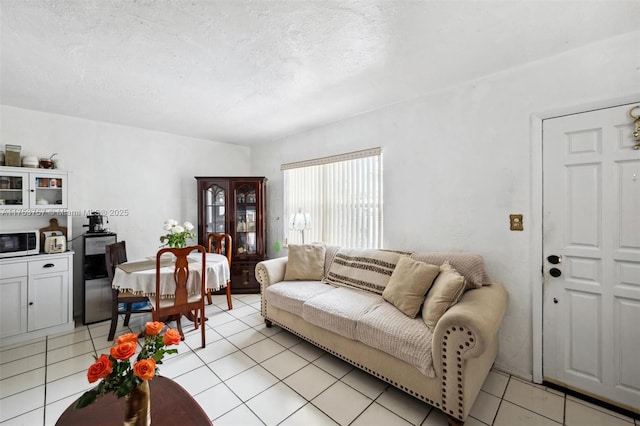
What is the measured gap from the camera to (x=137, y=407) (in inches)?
40.3

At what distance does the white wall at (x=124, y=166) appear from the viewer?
3.06m

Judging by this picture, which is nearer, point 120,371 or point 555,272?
point 120,371

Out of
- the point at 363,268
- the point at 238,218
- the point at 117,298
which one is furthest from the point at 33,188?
the point at 363,268

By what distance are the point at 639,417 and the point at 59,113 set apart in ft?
19.3

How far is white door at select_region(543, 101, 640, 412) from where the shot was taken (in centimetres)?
175

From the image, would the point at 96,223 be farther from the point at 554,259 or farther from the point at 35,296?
the point at 554,259

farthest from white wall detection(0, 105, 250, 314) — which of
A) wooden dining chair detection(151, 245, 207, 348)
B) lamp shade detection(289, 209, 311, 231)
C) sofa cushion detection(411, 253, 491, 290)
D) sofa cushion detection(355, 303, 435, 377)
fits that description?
sofa cushion detection(411, 253, 491, 290)

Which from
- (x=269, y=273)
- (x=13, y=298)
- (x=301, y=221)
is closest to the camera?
(x=13, y=298)

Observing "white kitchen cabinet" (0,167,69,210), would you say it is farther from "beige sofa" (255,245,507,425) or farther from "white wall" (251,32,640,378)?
"white wall" (251,32,640,378)

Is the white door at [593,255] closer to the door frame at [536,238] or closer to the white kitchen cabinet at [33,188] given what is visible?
the door frame at [536,238]

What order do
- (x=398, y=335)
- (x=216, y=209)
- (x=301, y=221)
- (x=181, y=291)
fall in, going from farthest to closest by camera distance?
1. (x=216, y=209)
2. (x=301, y=221)
3. (x=181, y=291)
4. (x=398, y=335)

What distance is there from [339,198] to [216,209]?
205 centimetres

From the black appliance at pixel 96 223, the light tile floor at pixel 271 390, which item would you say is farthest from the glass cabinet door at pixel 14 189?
the light tile floor at pixel 271 390

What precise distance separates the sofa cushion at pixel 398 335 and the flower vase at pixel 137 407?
1.39m
